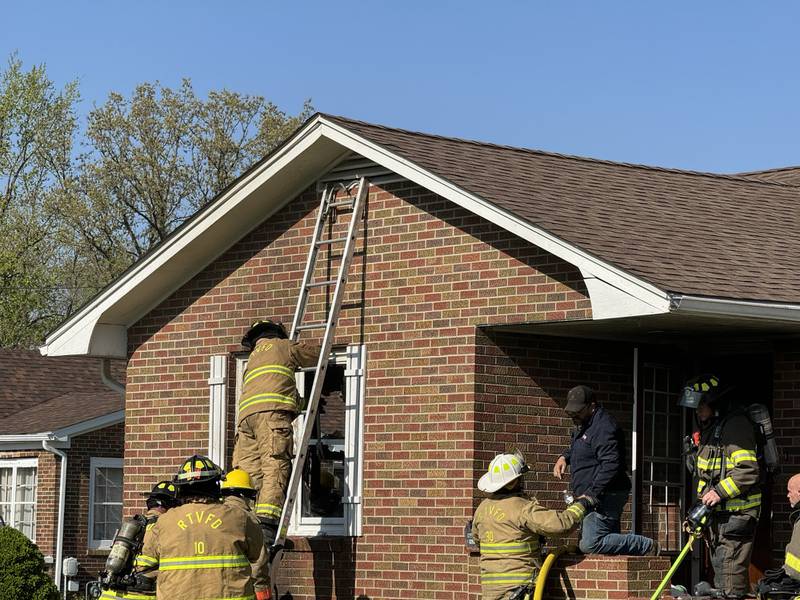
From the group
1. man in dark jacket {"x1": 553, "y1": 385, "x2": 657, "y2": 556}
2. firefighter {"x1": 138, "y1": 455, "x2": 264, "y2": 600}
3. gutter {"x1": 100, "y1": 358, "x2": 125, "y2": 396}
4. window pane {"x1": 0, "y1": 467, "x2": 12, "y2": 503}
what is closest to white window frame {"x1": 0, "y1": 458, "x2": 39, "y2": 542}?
window pane {"x1": 0, "y1": 467, "x2": 12, "y2": 503}

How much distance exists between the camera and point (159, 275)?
51.6 ft

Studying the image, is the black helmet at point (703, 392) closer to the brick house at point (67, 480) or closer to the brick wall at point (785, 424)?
the brick wall at point (785, 424)

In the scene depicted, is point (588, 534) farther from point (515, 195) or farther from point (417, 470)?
point (515, 195)

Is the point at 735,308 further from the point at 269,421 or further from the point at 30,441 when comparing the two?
the point at 30,441

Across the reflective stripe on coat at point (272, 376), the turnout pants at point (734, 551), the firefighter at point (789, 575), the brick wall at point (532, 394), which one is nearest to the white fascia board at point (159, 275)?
the reflective stripe on coat at point (272, 376)

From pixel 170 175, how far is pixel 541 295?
37.9 m

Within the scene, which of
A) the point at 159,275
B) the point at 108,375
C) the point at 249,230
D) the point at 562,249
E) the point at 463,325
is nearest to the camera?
the point at 562,249

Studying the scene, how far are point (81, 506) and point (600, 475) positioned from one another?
17.6 m

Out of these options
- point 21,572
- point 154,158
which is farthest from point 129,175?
point 21,572

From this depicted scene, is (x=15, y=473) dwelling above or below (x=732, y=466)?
below

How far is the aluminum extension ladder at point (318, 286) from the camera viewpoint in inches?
525

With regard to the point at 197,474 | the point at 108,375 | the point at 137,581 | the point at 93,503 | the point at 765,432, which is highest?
the point at 108,375

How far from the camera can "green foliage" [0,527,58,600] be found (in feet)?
62.4

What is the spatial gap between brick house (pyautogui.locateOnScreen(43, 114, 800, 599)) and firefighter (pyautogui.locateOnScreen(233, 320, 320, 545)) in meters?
0.90
